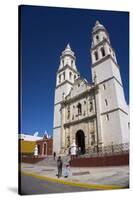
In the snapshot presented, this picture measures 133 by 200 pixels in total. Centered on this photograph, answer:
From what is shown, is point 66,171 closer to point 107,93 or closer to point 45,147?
point 45,147

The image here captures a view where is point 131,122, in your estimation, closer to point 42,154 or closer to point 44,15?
point 42,154

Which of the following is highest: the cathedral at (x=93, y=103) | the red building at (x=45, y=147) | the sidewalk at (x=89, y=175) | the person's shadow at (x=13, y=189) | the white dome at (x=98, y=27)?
the white dome at (x=98, y=27)

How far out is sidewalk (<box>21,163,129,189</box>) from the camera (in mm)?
5184

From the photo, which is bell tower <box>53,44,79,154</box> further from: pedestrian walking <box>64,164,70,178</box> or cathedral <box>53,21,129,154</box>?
pedestrian walking <box>64,164,70,178</box>

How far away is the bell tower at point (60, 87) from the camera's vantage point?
5.46m

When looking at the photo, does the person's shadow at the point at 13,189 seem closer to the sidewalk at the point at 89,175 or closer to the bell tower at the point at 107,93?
the sidewalk at the point at 89,175

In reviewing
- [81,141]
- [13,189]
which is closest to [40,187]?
[13,189]

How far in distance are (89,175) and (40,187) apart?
799 mm

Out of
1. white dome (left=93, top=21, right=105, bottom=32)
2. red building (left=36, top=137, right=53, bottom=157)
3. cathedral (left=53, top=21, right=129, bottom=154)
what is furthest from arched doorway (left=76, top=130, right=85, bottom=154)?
white dome (left=93, top=21, right=105, bottom=32)

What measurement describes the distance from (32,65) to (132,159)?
7.42 ft

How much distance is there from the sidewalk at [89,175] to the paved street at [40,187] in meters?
0.06

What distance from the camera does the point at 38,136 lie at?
529cm

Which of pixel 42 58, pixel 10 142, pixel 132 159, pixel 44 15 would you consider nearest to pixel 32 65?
pixel 42 58

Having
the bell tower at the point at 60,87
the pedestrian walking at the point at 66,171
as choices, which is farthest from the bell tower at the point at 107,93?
the pedestrian walking at the point at 66,171
